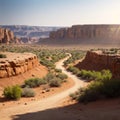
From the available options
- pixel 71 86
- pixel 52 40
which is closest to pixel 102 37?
pixel 52 40

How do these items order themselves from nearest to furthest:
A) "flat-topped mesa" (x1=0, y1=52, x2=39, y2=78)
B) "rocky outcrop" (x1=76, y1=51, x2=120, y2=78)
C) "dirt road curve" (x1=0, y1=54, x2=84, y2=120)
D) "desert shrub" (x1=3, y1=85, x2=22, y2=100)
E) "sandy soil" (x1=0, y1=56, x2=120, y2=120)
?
"sandy soil" (x1=0, y1=56, x2=120, y2=120) < "dirt road curve" (x1=0, y1=54, x2=84, y2=120) < "desert shrub" (x1=3, y1=85, x2=22, y2=100) < "flat-topped mesa" (x1=0, y1=52, x2=39, y2=78) < "rocky outcrop" (x1=76, y1=51, x2=120, y2=78)

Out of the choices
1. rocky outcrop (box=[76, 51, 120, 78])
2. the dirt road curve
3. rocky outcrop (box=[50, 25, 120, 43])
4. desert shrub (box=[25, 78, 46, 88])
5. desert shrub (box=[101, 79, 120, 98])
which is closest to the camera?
the dirt road curve

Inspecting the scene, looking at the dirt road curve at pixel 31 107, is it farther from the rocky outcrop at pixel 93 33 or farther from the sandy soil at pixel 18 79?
the rocky outcrop at pixel 93 33

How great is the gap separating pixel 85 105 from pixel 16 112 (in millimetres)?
3645

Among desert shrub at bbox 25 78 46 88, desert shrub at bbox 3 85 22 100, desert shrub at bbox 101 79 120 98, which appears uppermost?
desert shrub at bbox 101 79 120 98

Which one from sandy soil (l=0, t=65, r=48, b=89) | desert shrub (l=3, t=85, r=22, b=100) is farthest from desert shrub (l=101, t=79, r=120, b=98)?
sandy soil (l=0, t=65, r=48, b=89)

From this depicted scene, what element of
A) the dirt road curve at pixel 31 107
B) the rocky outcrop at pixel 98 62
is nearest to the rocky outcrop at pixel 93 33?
the rocky outcrop at pixel 98 62

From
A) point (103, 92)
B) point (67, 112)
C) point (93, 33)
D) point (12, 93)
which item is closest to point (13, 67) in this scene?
point (12, 93)

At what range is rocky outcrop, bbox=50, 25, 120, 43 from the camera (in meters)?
130

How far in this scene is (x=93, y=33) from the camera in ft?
444

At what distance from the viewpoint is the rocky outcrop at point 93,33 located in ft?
427

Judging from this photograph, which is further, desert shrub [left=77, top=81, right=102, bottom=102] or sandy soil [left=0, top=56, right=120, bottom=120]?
desert shrub [left=77, top=81, right=102, bottom=102]

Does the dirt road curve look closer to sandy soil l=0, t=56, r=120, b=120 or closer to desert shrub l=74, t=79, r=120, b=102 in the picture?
sandy soil l=0, t=56, r=120, b=120

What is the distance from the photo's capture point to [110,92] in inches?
600
